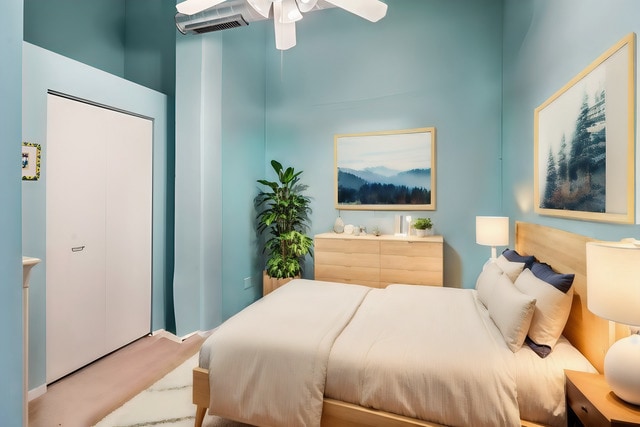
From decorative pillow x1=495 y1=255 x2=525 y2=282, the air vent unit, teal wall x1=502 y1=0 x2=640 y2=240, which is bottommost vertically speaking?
decorative pillow x1=495 y1=255 x2=525 y2=282

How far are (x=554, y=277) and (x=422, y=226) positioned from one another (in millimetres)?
1950

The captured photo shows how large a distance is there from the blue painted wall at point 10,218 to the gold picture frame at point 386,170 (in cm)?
325

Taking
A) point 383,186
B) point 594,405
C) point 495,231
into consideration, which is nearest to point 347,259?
point 383,186

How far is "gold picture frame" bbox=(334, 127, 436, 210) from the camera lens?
3893 mm

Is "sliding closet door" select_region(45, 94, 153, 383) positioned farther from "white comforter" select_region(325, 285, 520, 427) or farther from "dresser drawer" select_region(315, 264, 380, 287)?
"white comforter" select_region(325, 285, 520, 427)

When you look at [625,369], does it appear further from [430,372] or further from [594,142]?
[594,142]

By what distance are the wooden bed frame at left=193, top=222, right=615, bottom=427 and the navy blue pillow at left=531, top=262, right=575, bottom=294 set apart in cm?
7

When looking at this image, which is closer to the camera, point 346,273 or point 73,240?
point 73,240

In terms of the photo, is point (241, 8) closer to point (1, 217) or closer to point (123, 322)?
point (1, 217)

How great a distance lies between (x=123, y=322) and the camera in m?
3.07

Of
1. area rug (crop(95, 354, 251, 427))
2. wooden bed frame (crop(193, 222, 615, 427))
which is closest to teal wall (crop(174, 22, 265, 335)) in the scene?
area rug (crop(95, 354, 251, 427))

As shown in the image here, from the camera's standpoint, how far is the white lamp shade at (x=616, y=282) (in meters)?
1.10

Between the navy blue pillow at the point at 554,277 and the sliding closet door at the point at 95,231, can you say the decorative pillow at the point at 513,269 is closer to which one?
the navy blue pillow at the point at 554,277

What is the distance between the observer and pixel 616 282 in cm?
113
